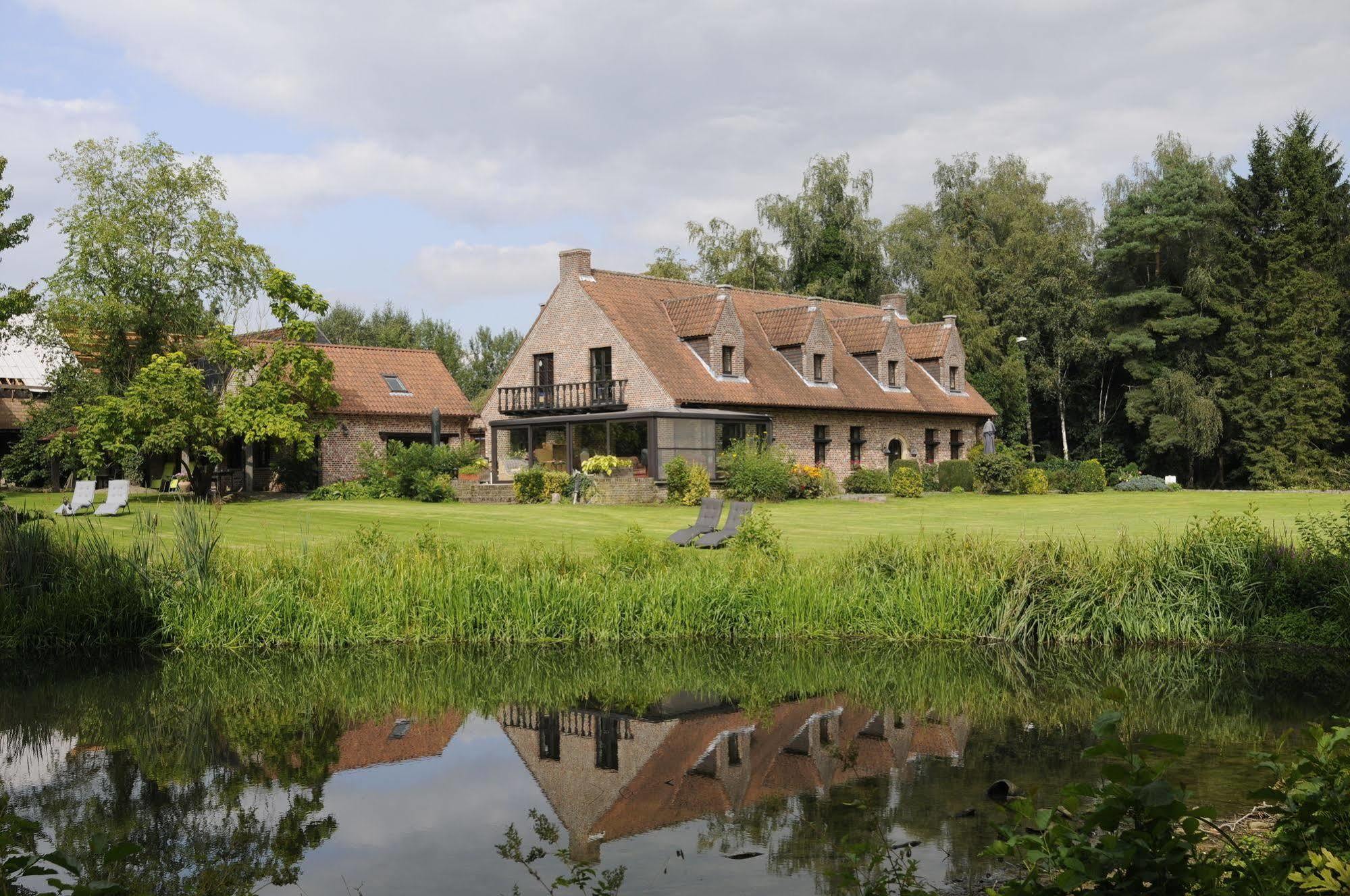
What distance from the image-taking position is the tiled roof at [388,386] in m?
36.0

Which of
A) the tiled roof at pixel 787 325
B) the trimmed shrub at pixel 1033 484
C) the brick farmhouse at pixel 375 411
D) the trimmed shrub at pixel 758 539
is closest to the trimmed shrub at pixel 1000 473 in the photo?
the trimmed shrub at pixel 1033 484

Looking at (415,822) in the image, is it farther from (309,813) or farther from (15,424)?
(15,424)

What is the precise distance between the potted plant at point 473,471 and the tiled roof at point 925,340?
1572 cm

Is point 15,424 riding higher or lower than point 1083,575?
higher

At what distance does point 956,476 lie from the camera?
37.3m

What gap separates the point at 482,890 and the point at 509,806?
144 centimetres

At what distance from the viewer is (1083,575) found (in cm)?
1219

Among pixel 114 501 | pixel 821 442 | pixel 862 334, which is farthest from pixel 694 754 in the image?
pixel 862 334

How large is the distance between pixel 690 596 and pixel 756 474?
16.8 metres

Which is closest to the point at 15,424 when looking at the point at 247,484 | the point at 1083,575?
the point at 247,484

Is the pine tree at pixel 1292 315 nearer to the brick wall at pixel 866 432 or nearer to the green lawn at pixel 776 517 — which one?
the green lawn at pixel 776 517

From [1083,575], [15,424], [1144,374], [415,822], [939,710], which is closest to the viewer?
[415,822]

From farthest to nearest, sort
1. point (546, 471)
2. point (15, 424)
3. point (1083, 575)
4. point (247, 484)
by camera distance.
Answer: point (15, 424), point (247, 484), point (546, 471), point (1083, 575)

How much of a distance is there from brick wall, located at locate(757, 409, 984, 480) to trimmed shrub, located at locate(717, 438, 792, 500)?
141 cm
